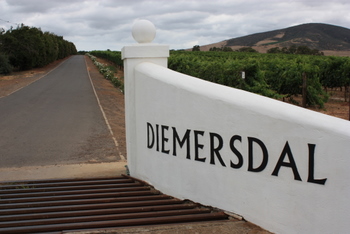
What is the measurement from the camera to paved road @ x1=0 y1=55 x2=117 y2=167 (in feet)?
27.0

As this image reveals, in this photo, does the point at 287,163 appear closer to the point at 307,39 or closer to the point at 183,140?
the point at 183,140

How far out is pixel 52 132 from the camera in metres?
11.4

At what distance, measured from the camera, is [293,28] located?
342 feet

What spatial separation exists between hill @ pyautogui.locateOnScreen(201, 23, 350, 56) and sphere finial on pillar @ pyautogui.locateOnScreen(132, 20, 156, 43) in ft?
254

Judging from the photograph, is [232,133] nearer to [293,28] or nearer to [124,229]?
[124,229]

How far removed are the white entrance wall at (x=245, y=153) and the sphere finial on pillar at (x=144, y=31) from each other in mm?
390

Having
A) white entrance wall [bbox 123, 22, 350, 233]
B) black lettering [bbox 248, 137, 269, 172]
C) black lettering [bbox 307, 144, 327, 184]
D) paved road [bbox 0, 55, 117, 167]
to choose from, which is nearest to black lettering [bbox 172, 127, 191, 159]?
white entrance wall [bbox 123, 22, 350, 233]

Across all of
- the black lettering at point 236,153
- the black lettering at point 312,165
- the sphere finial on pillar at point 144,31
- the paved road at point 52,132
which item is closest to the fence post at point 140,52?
the sphere finial on pillar at point 144,31

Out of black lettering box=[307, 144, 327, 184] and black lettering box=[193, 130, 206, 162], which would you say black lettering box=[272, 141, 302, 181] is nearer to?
black lettering box=[307, 144, 327, 184]

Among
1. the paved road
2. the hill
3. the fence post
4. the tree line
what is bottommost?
the paved road

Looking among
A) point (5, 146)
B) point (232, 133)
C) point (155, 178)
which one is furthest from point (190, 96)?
point (5, 146)

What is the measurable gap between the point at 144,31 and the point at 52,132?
7.31m

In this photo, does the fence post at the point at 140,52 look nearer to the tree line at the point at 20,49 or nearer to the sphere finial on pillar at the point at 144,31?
the sphere finial on pillar at the point at 144,31

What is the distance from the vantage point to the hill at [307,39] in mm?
84188
